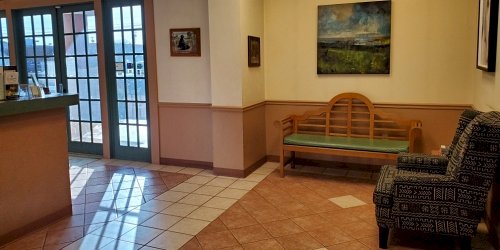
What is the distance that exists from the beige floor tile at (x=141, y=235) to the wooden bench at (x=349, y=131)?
74.2 inches

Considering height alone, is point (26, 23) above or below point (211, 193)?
above

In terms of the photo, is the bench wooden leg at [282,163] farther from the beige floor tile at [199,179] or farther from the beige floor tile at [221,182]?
the beige floor tile at [199,179]

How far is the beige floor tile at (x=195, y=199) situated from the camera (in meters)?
4.00

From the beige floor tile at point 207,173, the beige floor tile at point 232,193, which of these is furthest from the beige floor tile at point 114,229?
the beige floor tile at point 207,173

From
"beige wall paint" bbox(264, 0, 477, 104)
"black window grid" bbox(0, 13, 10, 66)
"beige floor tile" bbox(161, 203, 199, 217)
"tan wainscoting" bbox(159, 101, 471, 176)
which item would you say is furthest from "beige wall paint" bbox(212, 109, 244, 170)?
"black window grid" bbox(0, 13, 10, 66)

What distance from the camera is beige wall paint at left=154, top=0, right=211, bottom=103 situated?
197 inches

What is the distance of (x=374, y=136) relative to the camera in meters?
4.81

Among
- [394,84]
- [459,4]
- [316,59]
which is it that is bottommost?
[394,84]

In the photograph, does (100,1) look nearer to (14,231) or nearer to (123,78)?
(123,78)

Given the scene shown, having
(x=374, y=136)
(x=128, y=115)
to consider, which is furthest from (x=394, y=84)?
(x=128, y=115)

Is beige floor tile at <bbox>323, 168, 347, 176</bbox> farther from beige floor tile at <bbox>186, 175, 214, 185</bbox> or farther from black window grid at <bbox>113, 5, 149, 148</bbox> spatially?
black window grid at <bbox>113, 5, 149, 148</bbox>

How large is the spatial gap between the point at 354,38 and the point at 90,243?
3509 mm

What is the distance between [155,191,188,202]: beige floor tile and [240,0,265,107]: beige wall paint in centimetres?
127

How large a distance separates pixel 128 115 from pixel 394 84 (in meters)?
3.47
